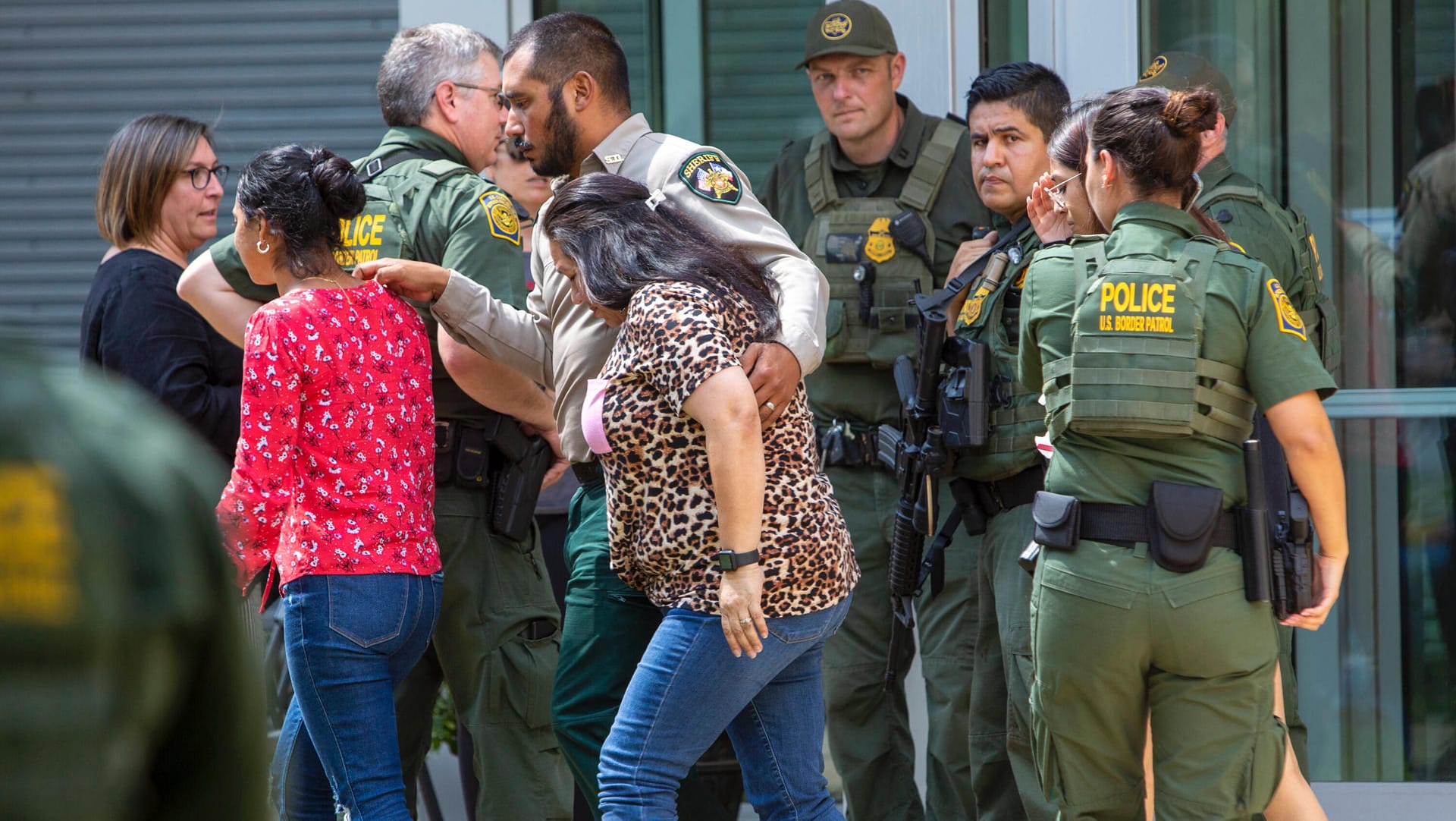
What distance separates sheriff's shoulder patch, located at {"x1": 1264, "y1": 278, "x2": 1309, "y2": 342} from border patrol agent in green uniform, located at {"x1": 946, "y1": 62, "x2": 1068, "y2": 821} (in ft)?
2.46

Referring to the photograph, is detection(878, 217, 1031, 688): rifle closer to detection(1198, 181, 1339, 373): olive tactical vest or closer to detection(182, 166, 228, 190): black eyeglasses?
detection(1198, 181, 1339, 373): olive tactical vest

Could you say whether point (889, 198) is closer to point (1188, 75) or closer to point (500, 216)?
point (1188, 75)

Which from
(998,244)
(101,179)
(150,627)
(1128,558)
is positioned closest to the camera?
(150,627)

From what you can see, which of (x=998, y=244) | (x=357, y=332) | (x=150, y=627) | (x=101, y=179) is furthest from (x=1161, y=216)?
(x=101, y=179)

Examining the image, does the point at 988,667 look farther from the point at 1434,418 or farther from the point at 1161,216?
the point at 1434,418

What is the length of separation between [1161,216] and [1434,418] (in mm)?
2078

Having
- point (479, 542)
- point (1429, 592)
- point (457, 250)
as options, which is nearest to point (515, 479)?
point (479, 542)

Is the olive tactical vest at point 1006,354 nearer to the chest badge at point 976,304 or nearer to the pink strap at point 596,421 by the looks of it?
the chest badge at point 976,304

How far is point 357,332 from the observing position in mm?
2932

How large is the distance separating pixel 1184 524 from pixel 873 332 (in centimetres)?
150

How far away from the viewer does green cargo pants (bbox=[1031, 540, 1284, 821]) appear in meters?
2.69

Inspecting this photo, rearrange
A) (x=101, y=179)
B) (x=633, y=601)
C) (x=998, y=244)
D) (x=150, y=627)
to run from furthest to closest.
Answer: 1. (x=101, y=179)
2. (x=998, y=244)
3. (x=633, y=601)
4. (x=150, y=627)

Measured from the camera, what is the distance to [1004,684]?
12.1 ft

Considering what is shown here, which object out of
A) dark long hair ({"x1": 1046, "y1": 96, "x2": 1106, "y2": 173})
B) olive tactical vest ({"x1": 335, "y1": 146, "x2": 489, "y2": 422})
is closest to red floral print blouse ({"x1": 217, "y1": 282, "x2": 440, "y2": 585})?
olive tactical vest ({"x1": 335, "y1": 146, "x2": 489, "y2": 422})
